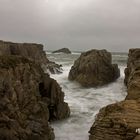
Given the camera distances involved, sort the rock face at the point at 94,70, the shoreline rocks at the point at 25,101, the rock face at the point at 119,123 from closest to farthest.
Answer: the rock face at the point at 119,123
the shoreline rocks at the point at 25,101
the rock face at the point at 94,70

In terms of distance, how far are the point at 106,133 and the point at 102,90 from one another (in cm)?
2060

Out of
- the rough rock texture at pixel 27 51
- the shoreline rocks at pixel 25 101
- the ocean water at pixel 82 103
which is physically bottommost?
the ocean water at pixel 82 103

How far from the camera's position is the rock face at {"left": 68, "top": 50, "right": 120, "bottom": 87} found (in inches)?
1503

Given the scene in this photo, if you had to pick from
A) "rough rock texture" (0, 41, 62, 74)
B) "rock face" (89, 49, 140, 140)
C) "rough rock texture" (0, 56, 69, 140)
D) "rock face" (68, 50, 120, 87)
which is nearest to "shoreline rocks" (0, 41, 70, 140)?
"rough rock texture" (0, 56, 69, 140)

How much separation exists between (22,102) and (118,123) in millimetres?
6469

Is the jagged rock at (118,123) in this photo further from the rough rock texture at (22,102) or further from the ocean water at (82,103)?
the ocean water at (82,103)

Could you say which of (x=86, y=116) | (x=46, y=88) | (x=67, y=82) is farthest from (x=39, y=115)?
(x=67, y=82)

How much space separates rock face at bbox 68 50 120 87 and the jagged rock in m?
22.4

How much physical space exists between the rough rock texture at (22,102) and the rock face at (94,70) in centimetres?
1613

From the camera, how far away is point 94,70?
3928cm

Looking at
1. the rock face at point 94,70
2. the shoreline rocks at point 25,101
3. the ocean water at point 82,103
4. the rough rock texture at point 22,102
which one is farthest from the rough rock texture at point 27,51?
the rough rock texture at point 22,102

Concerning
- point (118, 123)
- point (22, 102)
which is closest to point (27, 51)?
point (22, 102)

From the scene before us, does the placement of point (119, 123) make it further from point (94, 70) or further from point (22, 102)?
point (94, 70)

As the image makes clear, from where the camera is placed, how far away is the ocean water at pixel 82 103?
20.2 meters
